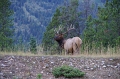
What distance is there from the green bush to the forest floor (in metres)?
0.19

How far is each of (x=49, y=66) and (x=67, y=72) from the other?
44.2 inches

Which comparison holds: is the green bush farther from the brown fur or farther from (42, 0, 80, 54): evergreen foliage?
(42, 0, 80, 54): evergreen foliage

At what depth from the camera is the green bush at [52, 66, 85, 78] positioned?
10156 millimetres

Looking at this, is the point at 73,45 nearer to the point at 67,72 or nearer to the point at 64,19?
the point at 67,72

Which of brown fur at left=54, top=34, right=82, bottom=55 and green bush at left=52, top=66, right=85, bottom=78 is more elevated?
brown fur at left=54, top=34, right=82, bottom=55

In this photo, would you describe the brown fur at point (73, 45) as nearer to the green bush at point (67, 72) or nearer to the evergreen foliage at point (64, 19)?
the green bush at point (67, 72)

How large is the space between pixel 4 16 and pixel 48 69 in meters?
25.8

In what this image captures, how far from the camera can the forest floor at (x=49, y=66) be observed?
10.3 meters

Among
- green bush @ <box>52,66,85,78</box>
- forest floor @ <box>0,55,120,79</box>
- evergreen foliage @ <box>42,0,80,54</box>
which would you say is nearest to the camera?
green bush @ <box>52,66,85,78</box>

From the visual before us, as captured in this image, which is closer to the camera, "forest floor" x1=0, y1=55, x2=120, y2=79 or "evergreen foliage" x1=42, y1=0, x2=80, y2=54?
"forest floor" x1=0, y1=55, x2=120, y2=79

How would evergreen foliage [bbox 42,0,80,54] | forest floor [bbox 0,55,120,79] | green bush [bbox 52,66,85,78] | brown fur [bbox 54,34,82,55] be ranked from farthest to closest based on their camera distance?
evergreen foliage [bbox 42,0,80,54] → brown fur [bbox 54,34,82,55] → forest floor [bbox 0,55,120,79] → green bush [bbox 52,66,85,78]

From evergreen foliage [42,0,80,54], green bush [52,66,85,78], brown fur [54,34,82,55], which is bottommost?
green bush [52,66,85,78]

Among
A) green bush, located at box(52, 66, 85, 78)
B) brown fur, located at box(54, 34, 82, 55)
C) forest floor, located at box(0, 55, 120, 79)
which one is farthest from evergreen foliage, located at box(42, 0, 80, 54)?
green bush, located at box(52, 66, 85, 78)

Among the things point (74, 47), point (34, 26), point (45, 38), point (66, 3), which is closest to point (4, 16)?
point (45, 38)
